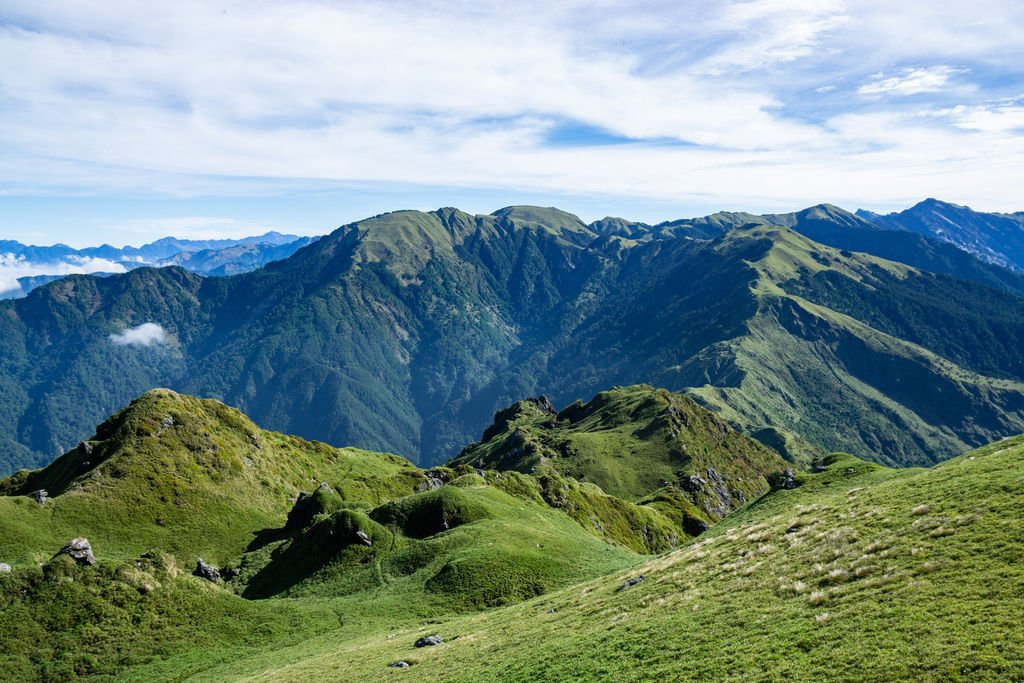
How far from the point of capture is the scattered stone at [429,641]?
5516cm

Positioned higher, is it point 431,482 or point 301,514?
point 301,514

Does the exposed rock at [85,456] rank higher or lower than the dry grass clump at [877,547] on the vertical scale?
lower

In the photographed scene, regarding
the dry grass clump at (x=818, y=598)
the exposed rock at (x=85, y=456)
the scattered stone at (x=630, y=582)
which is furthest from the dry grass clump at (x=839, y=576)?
the exposed rock at (x=85, y=456)

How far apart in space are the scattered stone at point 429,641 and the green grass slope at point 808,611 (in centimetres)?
125

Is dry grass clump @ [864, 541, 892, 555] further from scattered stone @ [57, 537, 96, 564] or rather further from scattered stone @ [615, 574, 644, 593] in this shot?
scattered stone @ [57, 537, 96, 564]

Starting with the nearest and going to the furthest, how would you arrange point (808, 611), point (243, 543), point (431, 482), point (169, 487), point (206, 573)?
1. point (808, 611)
2. point (206, 573)
3. point (243, 543)
4. point (169, 487)
5. point (431, 482)

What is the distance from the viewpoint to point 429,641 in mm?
55562

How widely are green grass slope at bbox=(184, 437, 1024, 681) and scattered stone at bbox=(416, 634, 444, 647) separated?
4.09 feet

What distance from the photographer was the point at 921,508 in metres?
41.3

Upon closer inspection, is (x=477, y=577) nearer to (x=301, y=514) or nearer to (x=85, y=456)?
(x=301, y=514)

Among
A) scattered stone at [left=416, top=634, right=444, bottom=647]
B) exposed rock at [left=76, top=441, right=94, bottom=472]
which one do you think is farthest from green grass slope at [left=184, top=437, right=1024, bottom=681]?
exposed rock at [left=76, top=441, right=94, bottom=472]

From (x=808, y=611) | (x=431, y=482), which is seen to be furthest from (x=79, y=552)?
(x=431, y=482)

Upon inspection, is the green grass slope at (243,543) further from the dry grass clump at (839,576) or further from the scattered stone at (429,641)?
the dry grass clump at (839,576)

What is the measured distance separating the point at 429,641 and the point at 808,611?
118ft
